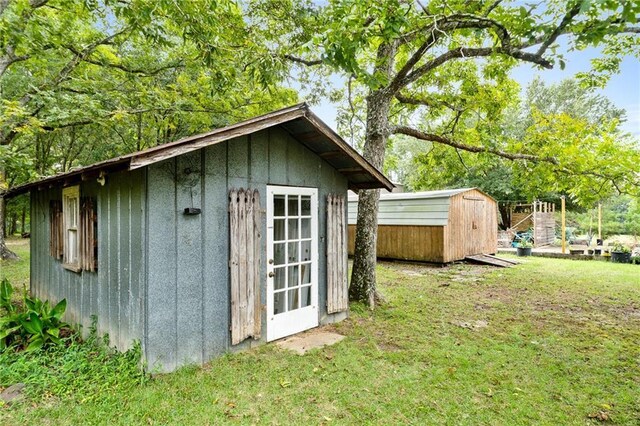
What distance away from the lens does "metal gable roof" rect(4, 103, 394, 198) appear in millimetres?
3039

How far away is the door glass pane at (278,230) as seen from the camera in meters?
4.51

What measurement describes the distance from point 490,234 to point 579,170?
6.92 metres

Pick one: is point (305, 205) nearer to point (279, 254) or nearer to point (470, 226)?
point (279, 254)

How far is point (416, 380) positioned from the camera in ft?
11.3

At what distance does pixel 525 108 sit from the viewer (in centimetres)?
2641

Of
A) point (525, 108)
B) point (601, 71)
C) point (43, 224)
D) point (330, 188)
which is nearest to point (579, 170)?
point (601, 71)

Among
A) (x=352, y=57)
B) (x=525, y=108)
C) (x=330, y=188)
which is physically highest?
(x=525, y=108)

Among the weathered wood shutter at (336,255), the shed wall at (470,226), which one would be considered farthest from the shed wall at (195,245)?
the shed wall at (470,226)

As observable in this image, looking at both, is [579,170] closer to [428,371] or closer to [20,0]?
[428,371]

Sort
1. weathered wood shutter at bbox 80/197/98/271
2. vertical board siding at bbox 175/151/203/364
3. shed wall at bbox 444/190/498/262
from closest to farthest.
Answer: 1. vertical board siding at bbox 175/151/203/364
2. weathered wood shutter at bbox 80/197/98/271
3. shed wall at bbox 444/190/498/262

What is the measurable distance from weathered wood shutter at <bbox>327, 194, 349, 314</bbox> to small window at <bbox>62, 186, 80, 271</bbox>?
11.5 feet

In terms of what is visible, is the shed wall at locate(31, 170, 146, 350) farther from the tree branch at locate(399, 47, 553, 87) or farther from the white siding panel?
the white siding panel

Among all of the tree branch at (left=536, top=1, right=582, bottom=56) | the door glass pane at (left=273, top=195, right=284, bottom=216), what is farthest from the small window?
the tree branch at (left=536, top=1, right=582, bottom=56)

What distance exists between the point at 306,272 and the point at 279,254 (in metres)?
0.56
